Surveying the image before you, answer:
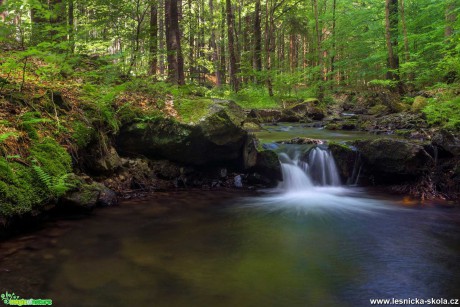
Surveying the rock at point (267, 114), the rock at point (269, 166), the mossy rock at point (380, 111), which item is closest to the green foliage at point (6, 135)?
the rock at point (269, 166)

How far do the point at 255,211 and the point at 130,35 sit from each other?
23.6 feet

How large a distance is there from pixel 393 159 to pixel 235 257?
5729 millimetres

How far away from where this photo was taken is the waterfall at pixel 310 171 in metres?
9.18

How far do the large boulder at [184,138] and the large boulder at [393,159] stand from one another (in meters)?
3.54

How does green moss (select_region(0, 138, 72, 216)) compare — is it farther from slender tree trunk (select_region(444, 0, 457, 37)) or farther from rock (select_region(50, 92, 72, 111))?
slender tree trunk (select_region(444, 0, 457, 37))

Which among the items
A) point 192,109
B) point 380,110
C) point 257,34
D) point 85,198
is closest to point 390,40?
point 380,110

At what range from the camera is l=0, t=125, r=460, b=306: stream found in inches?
146

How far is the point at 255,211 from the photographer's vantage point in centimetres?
696

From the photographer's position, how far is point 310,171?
947cm

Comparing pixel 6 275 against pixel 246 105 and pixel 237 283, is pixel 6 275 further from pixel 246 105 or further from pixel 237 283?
pixel 246 105

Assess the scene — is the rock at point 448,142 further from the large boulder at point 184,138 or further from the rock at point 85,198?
the rock at point 85,198

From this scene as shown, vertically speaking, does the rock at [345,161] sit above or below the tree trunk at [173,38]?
below

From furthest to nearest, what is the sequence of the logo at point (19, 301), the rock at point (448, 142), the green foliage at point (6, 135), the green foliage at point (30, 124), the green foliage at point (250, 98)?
the green foliage at point (250, 98) < the rock at point (448, 142) < the green foliage at point (30, 124) < the green foliage at point (6, 135) < the logo at point (19, 301)

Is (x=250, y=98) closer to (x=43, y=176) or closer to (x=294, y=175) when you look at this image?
(x=294, y=175)
